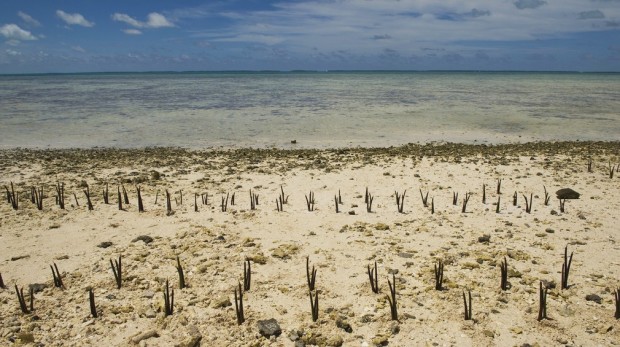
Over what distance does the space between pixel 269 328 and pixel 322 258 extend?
6.02ft

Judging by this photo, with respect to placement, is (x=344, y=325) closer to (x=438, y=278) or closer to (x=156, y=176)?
(x=438, y=278)

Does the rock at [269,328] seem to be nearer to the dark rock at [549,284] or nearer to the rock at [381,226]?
the rock at [381,226]

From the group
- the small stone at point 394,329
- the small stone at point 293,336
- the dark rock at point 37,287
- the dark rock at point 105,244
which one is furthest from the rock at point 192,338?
the dark rock at point 105,244

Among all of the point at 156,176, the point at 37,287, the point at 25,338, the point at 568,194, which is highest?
the point at 156,176

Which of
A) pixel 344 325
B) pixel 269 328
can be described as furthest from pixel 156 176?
pixel 344 325

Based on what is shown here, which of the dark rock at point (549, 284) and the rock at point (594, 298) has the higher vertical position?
the dark rock at point (549, 284)

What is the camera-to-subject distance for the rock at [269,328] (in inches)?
178

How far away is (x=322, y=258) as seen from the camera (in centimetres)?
624

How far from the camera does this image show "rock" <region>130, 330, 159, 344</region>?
4.44 metres

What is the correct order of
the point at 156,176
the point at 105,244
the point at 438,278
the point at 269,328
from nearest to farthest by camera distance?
the point at 269,328 < the point at 438,278 < the point at 105,244 < the point at 156,176

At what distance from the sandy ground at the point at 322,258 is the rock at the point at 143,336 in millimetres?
22

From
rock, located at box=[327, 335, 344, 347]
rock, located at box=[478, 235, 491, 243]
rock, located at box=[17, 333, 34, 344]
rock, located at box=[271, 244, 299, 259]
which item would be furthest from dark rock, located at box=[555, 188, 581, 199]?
rock, located at box=[17, 333, 34, 344]

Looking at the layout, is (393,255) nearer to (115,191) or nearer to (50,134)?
(115,191)

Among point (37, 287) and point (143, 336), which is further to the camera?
point (37, 287)
